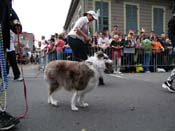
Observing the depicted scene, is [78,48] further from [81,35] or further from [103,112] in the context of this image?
[103,112]

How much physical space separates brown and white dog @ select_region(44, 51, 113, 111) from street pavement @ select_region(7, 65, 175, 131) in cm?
30

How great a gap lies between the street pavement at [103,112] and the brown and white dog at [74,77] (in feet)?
1.00

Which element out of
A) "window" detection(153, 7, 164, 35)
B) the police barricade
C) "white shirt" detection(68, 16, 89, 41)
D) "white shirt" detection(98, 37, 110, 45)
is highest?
"window" detection(153, 7, 164, 35)

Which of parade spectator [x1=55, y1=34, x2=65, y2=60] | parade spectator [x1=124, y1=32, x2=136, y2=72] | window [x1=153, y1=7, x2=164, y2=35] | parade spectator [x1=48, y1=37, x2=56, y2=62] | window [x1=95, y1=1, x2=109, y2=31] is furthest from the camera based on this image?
window [x1=153, y1=7, x2=164, y2=35]

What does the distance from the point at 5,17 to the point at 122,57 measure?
1165 centimetres

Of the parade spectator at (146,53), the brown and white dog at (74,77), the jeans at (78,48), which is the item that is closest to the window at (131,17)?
the parade spectator at (146,53)

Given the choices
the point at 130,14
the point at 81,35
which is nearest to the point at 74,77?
the point at 81,35

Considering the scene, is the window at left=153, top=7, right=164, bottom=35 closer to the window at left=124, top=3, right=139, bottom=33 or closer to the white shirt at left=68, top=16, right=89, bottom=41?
the window at left=124, top=3, right=139, bottom=33

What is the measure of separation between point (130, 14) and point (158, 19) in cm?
256

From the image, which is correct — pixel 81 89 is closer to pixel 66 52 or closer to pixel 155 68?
pixel 66 52

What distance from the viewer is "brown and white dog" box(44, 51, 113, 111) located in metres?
5.98

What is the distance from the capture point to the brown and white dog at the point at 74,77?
5.98 m

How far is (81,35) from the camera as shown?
8.22 m

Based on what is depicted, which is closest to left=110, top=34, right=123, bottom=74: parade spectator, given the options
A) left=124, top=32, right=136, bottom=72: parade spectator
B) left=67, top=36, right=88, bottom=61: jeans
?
left=124, top=32, right=136, bottom=72: parade spectator
